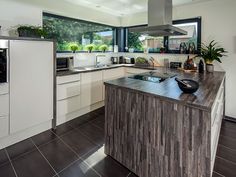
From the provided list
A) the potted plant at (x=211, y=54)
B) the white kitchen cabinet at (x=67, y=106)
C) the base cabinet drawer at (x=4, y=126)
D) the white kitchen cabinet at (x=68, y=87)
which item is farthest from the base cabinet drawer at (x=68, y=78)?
the potted plant at (x=211, y=54)

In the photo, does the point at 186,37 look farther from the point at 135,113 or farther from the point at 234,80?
the point at 135,113

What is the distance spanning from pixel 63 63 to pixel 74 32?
1103 mm

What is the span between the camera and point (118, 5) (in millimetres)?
3986

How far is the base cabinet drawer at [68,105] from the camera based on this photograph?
3.09m

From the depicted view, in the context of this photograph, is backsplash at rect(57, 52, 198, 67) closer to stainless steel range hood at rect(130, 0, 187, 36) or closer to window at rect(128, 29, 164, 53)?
window at rect(128, 29, 164, 53)

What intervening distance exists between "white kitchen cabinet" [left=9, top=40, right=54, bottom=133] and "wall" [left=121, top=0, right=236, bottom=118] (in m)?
3.17

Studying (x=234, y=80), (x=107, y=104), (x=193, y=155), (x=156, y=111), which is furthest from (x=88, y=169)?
(x=234, y=80)

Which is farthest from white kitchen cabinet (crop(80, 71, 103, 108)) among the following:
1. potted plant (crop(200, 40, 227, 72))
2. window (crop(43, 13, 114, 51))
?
potted plant (crop(200, 40, 227, 72))

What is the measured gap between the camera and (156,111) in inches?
66.8

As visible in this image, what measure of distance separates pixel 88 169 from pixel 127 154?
1.60 feet

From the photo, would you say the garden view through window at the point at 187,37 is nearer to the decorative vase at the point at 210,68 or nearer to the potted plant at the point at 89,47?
the decorative vase at the point at 210,68

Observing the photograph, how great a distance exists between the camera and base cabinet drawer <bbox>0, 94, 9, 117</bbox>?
2.28 m

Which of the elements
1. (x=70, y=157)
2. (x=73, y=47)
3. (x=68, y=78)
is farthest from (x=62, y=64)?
(x=70, y=157)

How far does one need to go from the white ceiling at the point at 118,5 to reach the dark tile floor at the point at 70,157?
8.92ft
